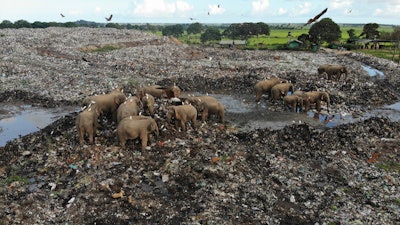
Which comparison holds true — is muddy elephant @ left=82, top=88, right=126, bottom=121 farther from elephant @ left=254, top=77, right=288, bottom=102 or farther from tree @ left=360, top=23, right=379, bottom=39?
tree @ left=360, top=23, right=379, bottom=39

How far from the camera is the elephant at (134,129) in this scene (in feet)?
29.9

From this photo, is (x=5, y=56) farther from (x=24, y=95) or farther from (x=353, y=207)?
(x=353, y=207)

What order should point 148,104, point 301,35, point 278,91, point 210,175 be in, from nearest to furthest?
1. point 210,175
2. point 148,104
3. point 278,91
4. point 301,35

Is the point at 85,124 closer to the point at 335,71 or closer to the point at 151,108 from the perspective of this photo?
the point at 151,108

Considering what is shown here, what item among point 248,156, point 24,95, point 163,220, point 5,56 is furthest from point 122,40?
point 163,220

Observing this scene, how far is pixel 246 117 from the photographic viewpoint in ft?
44.3

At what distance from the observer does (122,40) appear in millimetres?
37781

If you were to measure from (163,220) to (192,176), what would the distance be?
1.77 m

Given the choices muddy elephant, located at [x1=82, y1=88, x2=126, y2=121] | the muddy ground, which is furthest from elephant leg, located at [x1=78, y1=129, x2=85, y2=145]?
muddy elephant, located at [x1=82, y1=88, x2=126, y2=121]

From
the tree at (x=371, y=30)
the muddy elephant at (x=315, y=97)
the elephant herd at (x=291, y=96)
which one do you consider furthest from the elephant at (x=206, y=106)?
the tree at (x=371, y=30)

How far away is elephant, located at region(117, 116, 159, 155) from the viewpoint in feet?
29.9

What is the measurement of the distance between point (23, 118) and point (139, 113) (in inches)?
217

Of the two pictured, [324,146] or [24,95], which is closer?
[324,146]

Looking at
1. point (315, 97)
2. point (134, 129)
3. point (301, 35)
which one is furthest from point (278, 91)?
point (301, 35)
